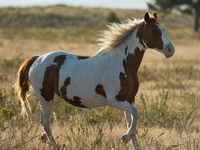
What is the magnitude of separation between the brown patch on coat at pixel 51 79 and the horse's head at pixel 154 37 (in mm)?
1318

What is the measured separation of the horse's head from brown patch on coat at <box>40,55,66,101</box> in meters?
1.32

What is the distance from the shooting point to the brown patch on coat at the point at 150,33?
332cm

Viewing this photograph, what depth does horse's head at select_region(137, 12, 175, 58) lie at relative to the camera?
3.25 meters

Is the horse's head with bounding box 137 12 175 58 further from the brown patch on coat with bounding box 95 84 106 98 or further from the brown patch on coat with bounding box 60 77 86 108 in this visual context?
the brown patch on coat with bounding box 60 77 86 108

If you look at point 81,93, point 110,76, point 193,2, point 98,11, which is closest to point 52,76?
point 81,93

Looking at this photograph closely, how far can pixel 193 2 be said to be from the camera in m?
33.8

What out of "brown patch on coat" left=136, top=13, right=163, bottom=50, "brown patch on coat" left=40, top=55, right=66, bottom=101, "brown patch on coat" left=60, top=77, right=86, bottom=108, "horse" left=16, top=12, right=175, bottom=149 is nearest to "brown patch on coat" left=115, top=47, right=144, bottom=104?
"horse" left=16, top=12, right=175, bottom=149

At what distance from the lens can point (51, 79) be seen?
4.03 metres

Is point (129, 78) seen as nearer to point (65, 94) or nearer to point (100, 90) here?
point (100, 90)

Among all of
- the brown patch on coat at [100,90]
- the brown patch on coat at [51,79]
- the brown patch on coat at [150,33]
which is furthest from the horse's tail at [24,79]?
the brown patch on coat at [150,33]

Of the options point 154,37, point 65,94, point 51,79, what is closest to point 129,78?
point 154,37

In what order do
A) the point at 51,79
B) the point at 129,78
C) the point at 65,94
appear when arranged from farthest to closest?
the point at 51,79
the point at 65,94
the point at 129,78

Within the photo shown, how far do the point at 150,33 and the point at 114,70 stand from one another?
26.2 inches

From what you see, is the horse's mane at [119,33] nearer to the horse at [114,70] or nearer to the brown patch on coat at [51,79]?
the horse at [114,70]
